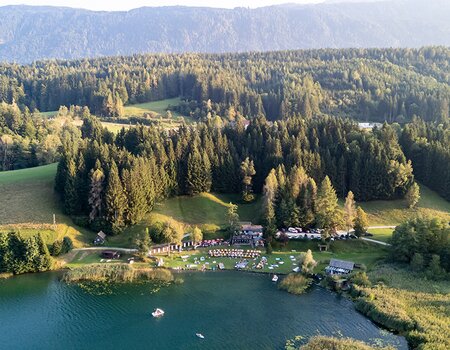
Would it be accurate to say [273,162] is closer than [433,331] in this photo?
No

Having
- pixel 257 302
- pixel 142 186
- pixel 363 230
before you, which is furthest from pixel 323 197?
pixel 142 186

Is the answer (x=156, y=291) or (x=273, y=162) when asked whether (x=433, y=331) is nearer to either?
(x=156, y=291)

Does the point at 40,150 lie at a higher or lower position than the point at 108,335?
higher

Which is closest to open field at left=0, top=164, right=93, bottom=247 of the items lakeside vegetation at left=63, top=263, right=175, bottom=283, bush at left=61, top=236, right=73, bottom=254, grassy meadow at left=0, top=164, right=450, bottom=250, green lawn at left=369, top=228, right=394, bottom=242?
grassy meadow at left=0, top=164, right=450, bottom=250

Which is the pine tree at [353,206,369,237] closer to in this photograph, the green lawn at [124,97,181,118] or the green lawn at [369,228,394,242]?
the green lawn at [369,228,394,242]

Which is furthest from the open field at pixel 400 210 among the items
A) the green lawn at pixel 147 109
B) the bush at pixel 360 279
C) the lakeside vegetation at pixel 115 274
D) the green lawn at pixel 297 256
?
the green lawn at pixel 147 109

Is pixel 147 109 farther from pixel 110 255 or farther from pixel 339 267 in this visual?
pixel 339 267

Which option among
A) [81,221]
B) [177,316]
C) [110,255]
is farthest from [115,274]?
[81,221]
